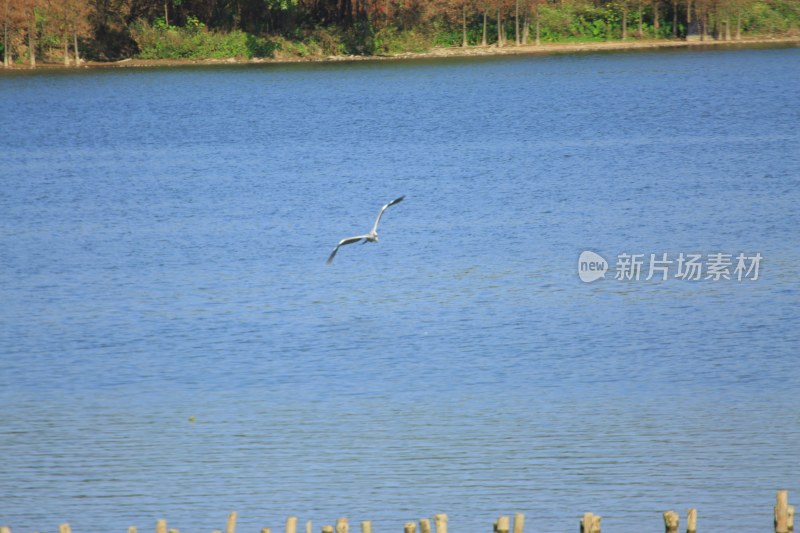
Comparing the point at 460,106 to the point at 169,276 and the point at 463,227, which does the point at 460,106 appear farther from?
the point at 169,276

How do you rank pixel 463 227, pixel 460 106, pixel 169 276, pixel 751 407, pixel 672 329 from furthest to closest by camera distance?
1. pixel 460 106
2. pixel 463 227
3. pixel 169 276
4. pixel 672 329
5. pixel 751 407

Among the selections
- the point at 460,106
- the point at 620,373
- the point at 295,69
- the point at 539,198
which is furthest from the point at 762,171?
the point at 295,69

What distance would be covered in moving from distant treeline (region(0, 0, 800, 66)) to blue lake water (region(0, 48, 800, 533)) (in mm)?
32172

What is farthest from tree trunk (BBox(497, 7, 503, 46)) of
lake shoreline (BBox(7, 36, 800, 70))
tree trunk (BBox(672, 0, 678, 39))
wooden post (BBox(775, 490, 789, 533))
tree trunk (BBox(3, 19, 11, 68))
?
wooden post (BBox(775, 490, 789, 533))

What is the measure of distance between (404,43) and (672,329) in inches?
2394

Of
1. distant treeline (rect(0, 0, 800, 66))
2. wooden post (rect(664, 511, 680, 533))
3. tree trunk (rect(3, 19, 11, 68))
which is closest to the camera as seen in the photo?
wooden post (rect(664, 511, 680, 533))

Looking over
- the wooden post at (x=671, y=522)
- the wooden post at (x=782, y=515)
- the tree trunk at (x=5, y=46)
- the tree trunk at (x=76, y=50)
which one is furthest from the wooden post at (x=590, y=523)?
the tree trunk at (x=76, y=50)

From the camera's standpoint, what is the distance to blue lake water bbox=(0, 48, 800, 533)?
14672mm

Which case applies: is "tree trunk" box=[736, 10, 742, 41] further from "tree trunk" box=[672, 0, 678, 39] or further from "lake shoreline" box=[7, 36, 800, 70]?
"tree trunk" box=[672, 0, 678, 39]

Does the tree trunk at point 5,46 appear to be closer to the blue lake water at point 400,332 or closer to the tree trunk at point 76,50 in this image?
the tree trunk at point 76,50

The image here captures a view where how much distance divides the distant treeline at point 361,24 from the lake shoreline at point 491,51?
45cm

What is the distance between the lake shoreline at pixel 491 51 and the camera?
78.7 m

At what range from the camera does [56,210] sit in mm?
34375

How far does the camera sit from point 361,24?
78.7 metres
